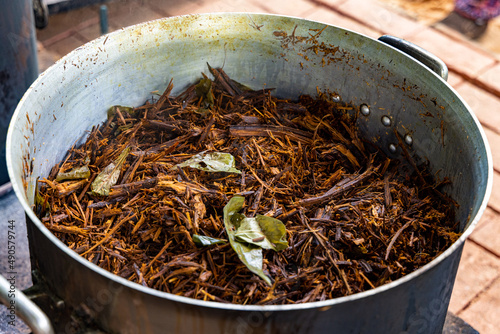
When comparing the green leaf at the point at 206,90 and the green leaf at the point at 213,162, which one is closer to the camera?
the green leaf at the point at 213,162

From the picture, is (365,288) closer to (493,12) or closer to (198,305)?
(198,305)

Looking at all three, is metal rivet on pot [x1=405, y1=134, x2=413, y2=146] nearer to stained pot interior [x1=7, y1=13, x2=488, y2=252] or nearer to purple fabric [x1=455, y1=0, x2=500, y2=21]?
stained pot interior [x1=7, y1=13, x2=488, y2=252]

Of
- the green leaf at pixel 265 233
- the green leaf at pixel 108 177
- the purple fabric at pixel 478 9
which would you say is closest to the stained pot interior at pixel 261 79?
the green leaf at pixel 108 177

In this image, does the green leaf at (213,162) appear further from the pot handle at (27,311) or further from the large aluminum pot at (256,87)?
the pot handle at (27,311)

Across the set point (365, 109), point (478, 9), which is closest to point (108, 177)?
point (365, 109)

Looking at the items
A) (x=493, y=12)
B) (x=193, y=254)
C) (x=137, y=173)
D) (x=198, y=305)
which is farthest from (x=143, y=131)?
(x=493, y=12)
